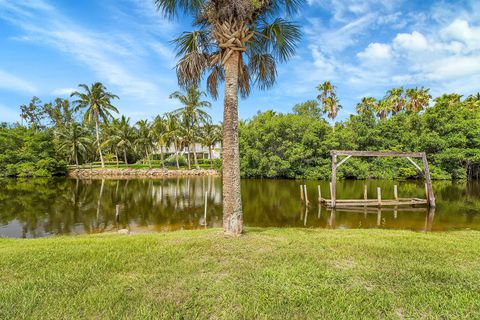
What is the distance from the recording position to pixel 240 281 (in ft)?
13.5

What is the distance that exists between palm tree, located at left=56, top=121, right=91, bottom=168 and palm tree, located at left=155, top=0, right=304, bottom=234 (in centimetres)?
4613


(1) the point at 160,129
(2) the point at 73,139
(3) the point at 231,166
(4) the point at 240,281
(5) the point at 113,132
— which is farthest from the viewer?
(5) the point at 113,132

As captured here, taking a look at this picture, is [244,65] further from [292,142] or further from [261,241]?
[292,142]

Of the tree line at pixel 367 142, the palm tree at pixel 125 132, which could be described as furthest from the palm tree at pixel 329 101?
the palm tree at pixel 125 132

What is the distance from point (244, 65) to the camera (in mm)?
8203

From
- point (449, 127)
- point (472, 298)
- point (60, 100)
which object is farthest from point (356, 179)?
point (60, 100)

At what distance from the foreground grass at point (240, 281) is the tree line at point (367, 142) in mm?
31138

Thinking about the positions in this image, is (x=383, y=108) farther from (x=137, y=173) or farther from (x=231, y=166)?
(x=231, y=166)

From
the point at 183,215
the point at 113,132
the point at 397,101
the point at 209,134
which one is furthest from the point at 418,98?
the point at 113,132

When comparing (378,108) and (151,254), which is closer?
(151,254)

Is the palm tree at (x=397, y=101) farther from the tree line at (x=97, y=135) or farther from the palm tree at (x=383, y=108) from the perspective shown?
the tree line at (x=97, y=135)

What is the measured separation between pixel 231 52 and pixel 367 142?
37.0m

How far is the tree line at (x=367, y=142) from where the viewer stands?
114 feet

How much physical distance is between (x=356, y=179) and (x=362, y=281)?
36.7 meters
